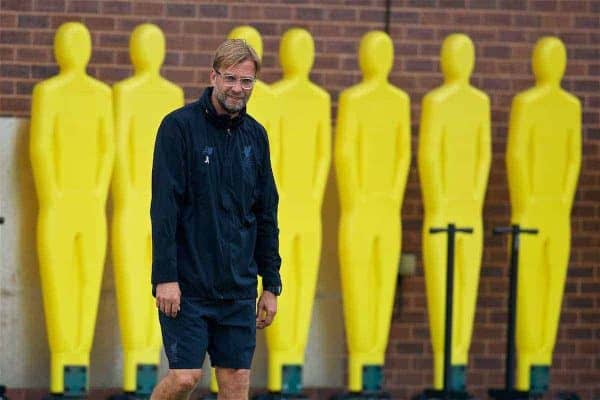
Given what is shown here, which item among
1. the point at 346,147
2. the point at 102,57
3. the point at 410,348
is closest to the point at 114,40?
the point at 102,57

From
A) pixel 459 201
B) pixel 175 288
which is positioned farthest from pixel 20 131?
pixel 175 288

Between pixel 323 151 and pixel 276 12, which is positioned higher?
pixel 276 12

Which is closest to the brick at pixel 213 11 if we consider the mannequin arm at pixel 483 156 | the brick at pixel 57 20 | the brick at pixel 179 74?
the brick at pixel 179 74

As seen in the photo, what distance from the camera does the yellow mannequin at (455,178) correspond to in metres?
9.00

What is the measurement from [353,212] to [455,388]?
105 centimetres

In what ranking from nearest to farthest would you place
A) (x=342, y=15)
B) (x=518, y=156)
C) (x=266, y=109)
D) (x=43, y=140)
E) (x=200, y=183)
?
(x=200, y=183)
(x=43, y=140)
(x=266, y=109)
(x=518, y=156)
(x=342, y=15)

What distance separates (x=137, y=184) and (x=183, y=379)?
2.91m

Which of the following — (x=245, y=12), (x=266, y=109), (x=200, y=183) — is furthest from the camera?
(x=245, y=12)

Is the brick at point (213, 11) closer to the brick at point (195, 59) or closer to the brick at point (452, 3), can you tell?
the brick at point (195, 59)

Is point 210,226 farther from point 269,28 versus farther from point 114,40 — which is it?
point 269,28

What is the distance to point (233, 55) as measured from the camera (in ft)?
19.2

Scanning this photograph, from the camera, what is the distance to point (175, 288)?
5832mm

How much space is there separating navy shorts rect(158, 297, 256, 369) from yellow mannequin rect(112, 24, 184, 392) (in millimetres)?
2700

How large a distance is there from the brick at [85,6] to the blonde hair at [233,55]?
3.39 meters
